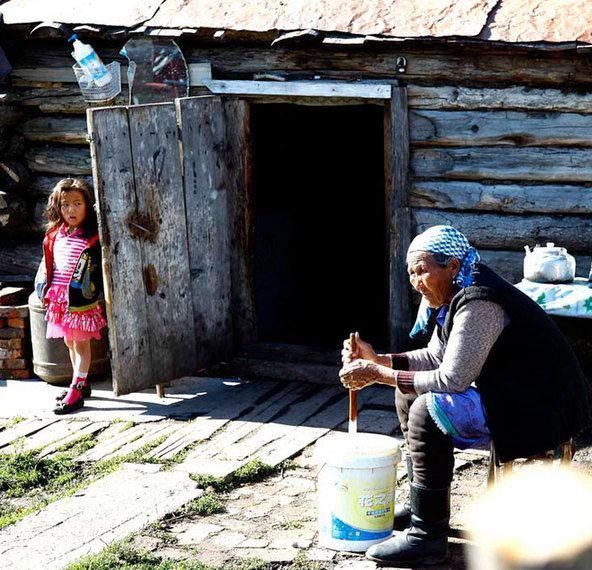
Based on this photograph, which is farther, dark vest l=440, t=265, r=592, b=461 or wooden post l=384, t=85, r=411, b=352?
wooden post l=384, t=85, r=411, b=352

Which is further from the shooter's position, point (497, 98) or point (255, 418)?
point (255, 418)

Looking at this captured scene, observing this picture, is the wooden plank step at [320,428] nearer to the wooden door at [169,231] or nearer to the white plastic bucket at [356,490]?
the wooden door at [169,231]

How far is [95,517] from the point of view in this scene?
5004mm

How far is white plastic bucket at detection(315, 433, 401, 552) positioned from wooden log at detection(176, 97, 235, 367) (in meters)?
3.03

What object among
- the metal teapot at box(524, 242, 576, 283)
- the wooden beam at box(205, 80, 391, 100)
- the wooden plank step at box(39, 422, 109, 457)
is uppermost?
the wooden beam at box(205, 80, 391, 100)

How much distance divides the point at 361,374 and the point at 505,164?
284 centimetres

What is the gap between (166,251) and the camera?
6.99 metres

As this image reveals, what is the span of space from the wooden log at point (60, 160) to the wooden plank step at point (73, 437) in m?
2.13

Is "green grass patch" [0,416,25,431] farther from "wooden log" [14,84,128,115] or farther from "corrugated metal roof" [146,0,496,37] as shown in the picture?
"corrugated metal roof" [146,0,496,37]

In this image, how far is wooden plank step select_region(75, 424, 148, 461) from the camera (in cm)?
601

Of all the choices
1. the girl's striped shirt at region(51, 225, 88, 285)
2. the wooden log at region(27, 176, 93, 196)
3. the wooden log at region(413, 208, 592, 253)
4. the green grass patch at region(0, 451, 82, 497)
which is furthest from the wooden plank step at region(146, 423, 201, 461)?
the wooden log at region(27, 176, 93, 196)

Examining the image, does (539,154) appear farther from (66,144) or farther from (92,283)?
(66,144)

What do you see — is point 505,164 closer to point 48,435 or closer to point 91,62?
point 91,62

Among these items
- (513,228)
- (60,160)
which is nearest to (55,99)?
(60,160)
